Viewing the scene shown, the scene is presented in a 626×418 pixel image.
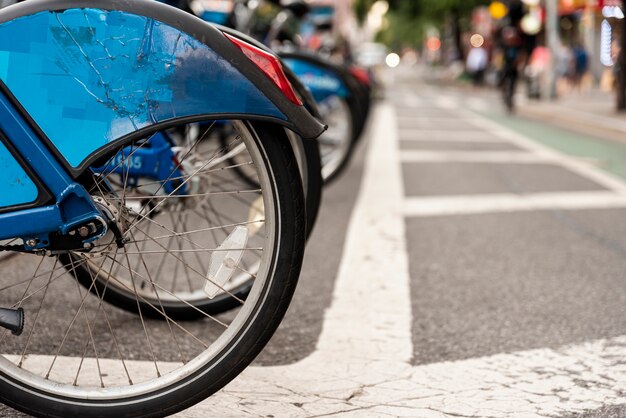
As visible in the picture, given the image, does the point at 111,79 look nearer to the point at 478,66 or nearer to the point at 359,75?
the point at 359,75

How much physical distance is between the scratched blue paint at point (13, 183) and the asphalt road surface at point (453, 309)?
73 cm

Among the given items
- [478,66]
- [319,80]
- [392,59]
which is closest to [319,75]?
[319,80]

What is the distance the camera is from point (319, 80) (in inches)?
305

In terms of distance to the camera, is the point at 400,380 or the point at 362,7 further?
the point at 362,7

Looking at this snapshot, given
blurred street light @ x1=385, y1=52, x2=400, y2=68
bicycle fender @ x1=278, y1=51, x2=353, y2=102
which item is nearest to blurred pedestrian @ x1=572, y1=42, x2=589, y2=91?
blurred street light @ x1=385, y1=52, x2=400, y2=68

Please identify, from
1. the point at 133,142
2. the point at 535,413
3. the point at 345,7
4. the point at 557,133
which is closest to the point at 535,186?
the point at 535,413

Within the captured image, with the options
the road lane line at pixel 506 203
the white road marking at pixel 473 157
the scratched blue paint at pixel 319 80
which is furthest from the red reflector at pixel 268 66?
the white road marking at pixel 473 157

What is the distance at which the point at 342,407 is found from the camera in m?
2.94

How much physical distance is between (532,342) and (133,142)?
1773 millimetres

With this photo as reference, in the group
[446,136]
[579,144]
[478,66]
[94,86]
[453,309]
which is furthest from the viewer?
[478,66]

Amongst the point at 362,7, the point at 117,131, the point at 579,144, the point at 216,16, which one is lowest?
the point at 579,144

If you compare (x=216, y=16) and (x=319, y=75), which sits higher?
(x=216, y=16)

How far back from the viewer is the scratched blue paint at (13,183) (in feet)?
8.25

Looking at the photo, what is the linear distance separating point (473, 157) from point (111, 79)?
385 inches
